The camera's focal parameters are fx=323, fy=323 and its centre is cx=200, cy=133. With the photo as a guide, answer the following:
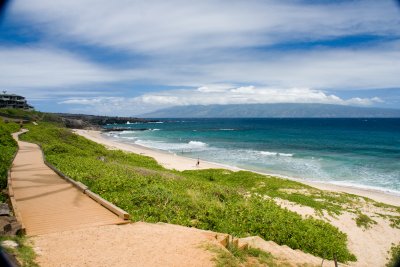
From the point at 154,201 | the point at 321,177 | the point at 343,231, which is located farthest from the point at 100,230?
the point at 321,177

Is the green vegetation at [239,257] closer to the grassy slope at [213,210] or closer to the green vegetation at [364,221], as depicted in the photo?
the grassy slope at [213,210]

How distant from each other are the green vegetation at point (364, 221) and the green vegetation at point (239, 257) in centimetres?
984

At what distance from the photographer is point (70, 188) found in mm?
13766

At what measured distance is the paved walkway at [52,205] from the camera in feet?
30.7

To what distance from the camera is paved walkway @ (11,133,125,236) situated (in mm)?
9361

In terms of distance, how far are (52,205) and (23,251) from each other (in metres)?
4.29

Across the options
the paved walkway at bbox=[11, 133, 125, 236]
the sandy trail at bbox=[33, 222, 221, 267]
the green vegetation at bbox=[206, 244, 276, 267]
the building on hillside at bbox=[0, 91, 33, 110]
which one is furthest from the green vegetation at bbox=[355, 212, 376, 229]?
the building on hillside at bbox=[0, 91, 33, 110]

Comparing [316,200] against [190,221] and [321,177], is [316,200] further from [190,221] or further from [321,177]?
[321,177]

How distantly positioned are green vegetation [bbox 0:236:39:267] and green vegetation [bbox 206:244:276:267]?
3.99 m

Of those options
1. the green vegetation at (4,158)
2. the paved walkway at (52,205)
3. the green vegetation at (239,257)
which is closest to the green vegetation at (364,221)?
the green vegetation at (239,257)

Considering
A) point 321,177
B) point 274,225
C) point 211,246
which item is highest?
point 211,246

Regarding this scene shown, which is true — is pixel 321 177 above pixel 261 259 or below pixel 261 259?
below

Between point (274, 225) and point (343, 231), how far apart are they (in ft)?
15.5

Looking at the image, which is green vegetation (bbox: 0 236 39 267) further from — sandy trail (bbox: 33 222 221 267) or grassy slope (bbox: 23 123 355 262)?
grassy slope (bbox: 23 123 355 262)
